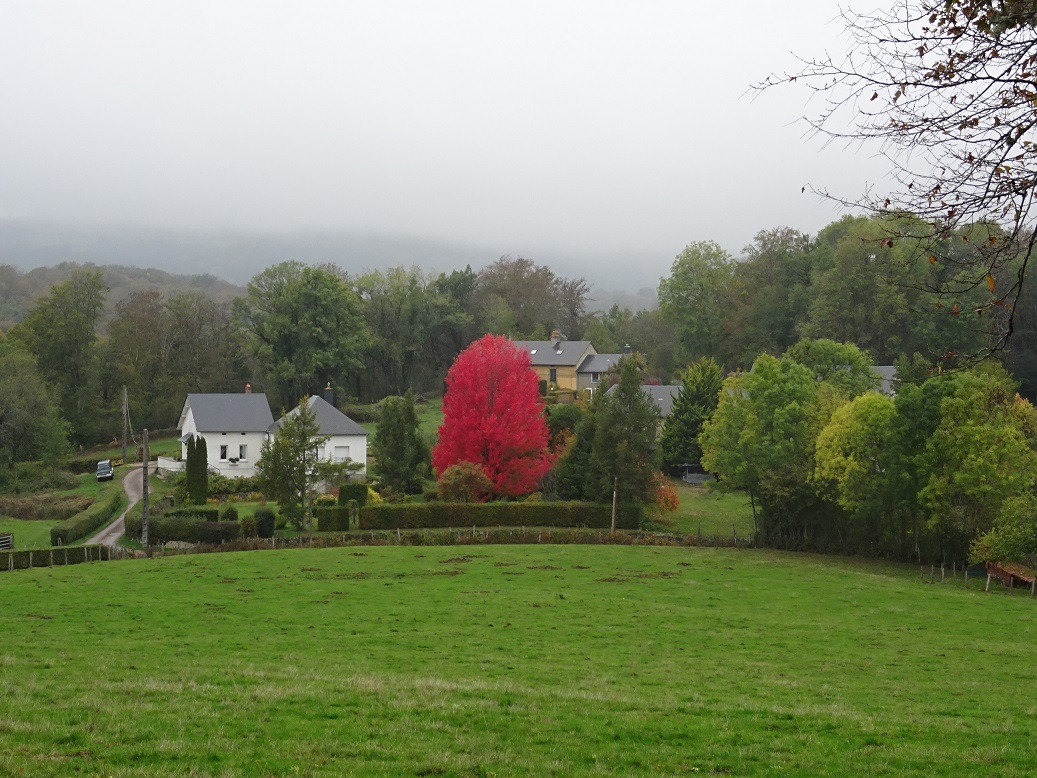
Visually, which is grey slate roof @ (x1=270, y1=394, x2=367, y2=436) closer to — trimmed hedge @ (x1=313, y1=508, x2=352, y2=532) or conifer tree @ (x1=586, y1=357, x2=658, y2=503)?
trimmed hedge @ (x1=313, y1=508, x2=352, y2=532)

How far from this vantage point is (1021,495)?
3528 cm

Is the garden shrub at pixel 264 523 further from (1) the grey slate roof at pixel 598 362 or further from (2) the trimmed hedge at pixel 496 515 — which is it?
(1) the grey slate roof at pixel 598 362

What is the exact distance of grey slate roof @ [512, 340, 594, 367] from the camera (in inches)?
3873

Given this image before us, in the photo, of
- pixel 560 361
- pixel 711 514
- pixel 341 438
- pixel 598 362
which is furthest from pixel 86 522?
pixel 598 362

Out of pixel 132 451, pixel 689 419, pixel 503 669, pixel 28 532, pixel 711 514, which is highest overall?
pixel 503 669

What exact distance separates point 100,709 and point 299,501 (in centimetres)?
3264

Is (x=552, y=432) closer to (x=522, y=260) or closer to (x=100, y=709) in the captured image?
(x=100, y=709)

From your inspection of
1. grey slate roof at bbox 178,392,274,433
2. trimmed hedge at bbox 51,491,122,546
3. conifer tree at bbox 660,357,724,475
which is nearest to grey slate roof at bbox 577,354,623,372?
conifer tree at bbox 660,357,724,475

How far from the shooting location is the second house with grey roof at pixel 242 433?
62.9 metres

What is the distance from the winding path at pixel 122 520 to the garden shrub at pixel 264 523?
6.09 metres

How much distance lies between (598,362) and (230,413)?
1732 inches

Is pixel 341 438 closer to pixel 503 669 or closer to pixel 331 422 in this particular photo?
pixel 331 422

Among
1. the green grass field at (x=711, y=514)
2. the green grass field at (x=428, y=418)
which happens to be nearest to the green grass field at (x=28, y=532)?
the green grass field at (x=428, y=418)

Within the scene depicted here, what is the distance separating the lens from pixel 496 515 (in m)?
46.9
